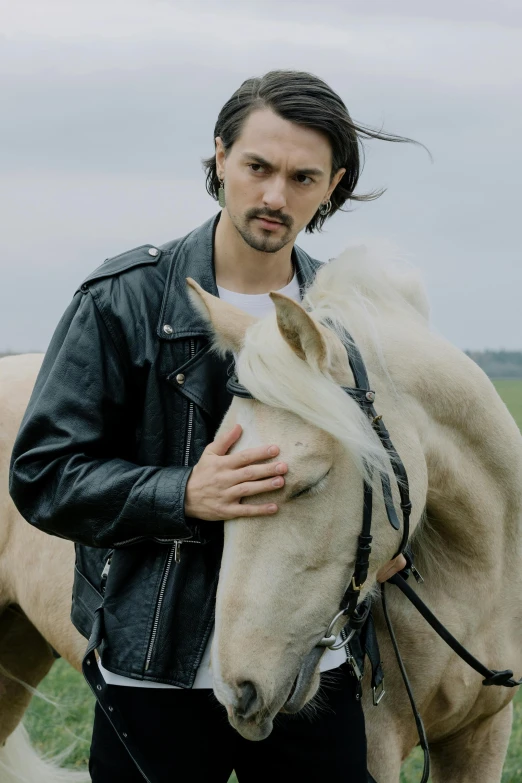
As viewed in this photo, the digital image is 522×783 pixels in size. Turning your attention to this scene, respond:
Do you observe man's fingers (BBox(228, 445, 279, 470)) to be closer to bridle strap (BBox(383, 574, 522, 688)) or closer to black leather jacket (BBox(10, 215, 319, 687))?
black leather jacket (BBox(10, 215, 319, 687))

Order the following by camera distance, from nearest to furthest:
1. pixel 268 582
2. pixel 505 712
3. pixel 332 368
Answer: pixel 268 582
pixel 332 368
pixel 505 712

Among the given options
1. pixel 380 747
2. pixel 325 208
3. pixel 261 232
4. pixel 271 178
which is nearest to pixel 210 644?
pixel 380 747

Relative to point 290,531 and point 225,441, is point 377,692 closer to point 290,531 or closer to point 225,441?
point 290,531

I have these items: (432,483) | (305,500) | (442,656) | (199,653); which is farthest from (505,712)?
(305,500)

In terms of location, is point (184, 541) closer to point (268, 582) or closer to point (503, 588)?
point (268, 582)

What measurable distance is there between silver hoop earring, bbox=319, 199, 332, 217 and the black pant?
1.41 m

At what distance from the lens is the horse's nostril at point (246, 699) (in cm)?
213

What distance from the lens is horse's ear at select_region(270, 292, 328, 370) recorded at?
2.08m

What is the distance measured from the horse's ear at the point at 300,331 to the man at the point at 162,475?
0.34 metres

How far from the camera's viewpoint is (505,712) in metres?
3.20

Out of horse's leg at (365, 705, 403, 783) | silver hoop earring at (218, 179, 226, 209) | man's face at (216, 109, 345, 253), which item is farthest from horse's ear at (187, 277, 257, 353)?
horse's leg at (365, 705, 403, 783)

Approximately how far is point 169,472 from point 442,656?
1024 mm

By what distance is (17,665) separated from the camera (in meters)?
4.19

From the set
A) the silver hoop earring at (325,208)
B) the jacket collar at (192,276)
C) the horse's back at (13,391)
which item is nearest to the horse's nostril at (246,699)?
the jacket collar at (192,276)
